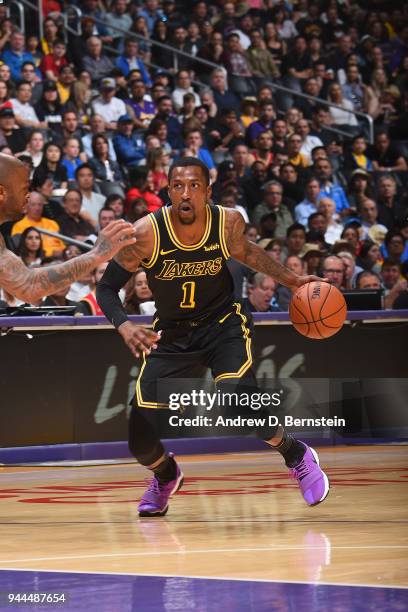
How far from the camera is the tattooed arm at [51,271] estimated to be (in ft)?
18.9

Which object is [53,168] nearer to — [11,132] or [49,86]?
[11,132]

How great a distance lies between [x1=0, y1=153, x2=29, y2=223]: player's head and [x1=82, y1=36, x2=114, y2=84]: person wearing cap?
36.7 feet

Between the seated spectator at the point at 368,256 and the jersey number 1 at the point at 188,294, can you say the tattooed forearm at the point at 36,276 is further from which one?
the seated spectator at the point at 368,256

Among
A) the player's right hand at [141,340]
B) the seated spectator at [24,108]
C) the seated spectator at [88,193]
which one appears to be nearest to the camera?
the player's right hand at [141,340]

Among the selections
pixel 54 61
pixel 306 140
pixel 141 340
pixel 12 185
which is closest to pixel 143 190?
pixel 54 61

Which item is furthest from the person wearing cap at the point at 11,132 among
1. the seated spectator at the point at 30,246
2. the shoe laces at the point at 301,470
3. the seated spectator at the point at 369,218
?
the shoe laces at the point at 301,470

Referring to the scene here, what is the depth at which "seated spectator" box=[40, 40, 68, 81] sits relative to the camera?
1620 cm

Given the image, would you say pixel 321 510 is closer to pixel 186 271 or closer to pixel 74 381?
pixel 186 271

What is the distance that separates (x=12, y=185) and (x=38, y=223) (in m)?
7.43

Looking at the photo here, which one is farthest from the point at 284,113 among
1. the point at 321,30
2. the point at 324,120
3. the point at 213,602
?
the point at 213,602

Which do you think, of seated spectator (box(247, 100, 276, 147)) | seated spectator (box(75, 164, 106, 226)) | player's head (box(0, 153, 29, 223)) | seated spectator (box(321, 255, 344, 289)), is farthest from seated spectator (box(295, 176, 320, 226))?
player's head (box(0, 153, 29, 223))

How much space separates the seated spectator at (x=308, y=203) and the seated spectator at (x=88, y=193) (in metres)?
3.19

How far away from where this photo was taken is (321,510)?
7.33 m

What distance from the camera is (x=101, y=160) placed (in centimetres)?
1515
